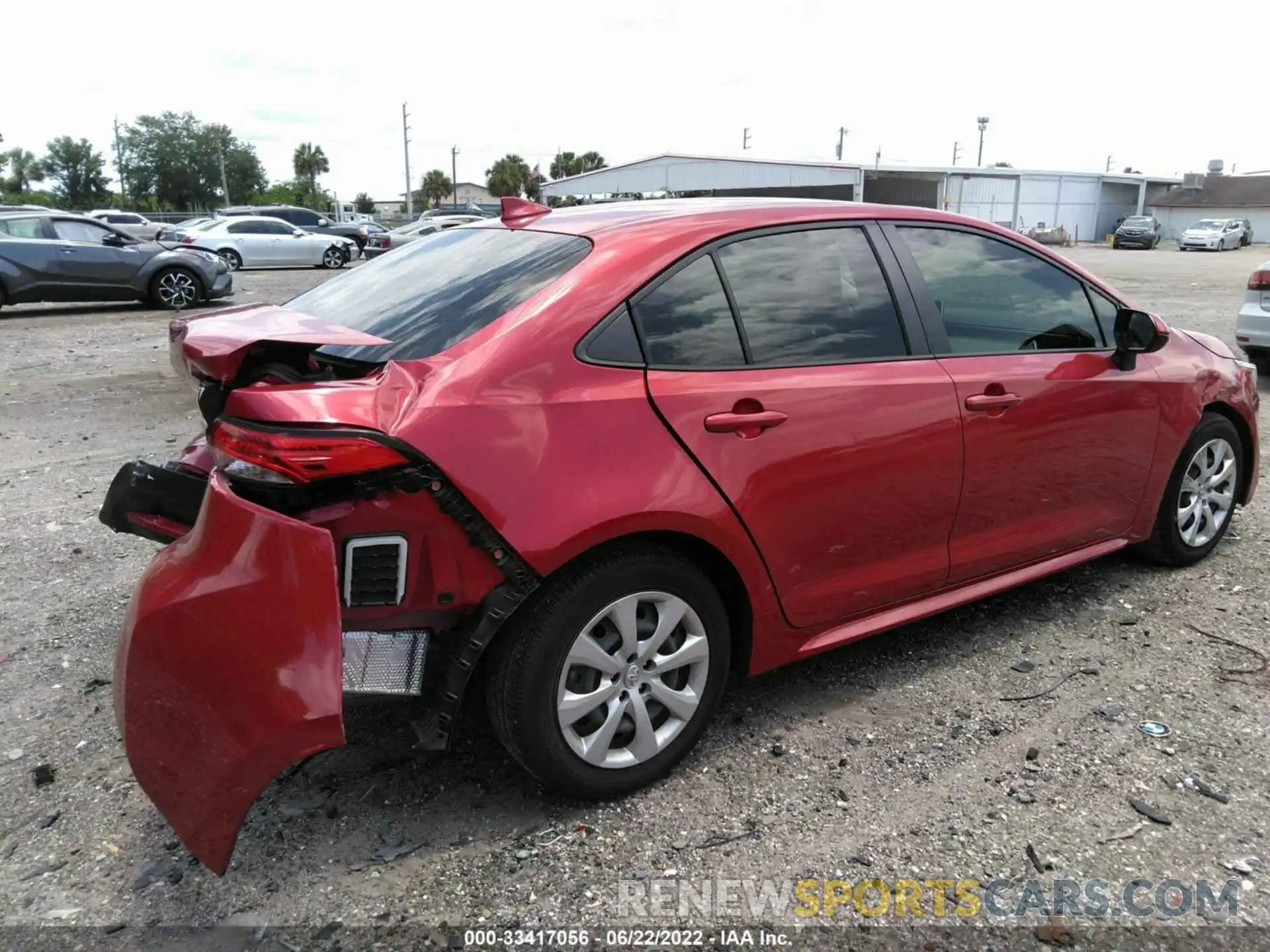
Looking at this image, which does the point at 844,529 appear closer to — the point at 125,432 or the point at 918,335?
the point at 918,335

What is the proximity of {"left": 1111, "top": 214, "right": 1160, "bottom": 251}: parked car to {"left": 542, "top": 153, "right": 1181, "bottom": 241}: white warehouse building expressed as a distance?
19.8 feet

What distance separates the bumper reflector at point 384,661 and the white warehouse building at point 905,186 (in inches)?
1751

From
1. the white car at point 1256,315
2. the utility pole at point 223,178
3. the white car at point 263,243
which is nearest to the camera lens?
the white car at point 1256,315

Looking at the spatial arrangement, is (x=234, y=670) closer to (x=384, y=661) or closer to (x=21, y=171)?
(x=384, y=661)

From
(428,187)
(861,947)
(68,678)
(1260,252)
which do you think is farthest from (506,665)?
(428,187)

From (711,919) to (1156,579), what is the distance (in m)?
3.03

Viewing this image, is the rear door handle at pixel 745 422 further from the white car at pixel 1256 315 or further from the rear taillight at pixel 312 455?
the white car at pixel 1256 315

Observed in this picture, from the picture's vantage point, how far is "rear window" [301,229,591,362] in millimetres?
2604

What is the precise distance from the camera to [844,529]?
3.04 m

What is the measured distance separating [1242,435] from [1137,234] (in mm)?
47354

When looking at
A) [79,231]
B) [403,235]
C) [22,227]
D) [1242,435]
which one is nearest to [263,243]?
[403,235]

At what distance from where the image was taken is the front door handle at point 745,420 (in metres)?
2.71

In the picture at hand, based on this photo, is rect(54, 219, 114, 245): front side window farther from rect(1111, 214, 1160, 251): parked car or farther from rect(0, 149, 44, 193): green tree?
rect(0, 149, 44, 193): green tree

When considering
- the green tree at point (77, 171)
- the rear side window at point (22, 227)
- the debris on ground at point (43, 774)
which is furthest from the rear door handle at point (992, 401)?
the green tree at point (77, 171)
